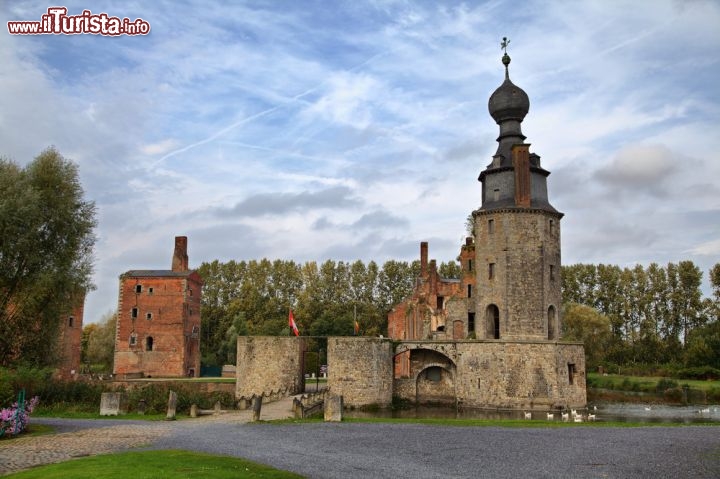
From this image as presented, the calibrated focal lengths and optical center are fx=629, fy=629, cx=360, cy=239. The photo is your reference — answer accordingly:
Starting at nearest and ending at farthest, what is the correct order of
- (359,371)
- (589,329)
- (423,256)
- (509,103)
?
(359,371)
(509,103)
(423,256)
(589,329)

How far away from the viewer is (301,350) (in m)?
34.0

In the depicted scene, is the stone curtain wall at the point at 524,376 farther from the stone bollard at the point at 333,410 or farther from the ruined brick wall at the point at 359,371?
A: the stone bollard at the point at 333,410

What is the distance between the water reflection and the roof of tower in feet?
56.1

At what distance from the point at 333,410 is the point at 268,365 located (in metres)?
12.2

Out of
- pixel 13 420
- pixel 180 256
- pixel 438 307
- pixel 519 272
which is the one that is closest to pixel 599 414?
pixel 519 272

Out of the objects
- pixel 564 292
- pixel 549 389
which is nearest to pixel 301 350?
pixel 549 389

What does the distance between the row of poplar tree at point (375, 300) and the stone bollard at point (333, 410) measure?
36806 millimetres

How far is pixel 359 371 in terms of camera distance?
32.2m

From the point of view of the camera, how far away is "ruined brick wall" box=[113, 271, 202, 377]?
4700 centimetres

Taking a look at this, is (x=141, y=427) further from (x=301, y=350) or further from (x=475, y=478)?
(x=301, y=350)

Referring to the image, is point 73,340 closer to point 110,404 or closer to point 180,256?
point 180,256

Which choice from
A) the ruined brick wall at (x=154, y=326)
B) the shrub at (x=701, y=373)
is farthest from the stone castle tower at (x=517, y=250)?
the ruined brick wall at (x=154, y=326)

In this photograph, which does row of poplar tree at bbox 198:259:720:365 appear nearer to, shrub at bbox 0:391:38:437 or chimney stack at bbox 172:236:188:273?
chimney stack at bbox 172:236:188:273

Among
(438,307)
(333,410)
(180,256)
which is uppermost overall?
(180,256)
